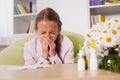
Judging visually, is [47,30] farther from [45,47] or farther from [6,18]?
[6,18]

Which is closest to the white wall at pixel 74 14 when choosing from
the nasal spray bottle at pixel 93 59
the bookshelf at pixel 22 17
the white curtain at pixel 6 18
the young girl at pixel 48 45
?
the bookshelf at pixel 22 17

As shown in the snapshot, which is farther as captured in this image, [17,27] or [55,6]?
[17,27]

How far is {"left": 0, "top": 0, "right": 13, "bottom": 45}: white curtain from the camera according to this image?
3473mm

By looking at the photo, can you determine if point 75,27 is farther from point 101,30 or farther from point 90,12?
point 101,30

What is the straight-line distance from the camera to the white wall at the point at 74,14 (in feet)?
9.87

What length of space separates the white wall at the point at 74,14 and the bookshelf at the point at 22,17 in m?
0.45

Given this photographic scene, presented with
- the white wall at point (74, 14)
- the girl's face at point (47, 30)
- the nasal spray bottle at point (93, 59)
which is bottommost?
the nasal spray bottle at point (93, 59)

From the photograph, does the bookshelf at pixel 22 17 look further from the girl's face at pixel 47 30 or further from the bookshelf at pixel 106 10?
the girl's face at pixel 47 30

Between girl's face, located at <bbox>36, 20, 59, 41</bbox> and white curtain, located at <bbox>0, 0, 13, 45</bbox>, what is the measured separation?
1834mm

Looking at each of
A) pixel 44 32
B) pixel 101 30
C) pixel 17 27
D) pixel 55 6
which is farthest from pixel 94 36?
pixel 17 27

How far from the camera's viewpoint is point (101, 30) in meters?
0.98

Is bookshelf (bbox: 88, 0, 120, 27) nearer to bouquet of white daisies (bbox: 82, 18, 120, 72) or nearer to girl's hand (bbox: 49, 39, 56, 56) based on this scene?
girl's hand (bbox: 49, 39, 56, 56)

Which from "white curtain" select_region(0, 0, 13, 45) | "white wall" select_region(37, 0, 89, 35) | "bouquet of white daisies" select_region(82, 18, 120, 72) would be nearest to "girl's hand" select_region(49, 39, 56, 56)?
"bouquet of white daisies" select_region(82, 18, 120, 72)

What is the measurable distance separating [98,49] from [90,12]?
6.97ft
